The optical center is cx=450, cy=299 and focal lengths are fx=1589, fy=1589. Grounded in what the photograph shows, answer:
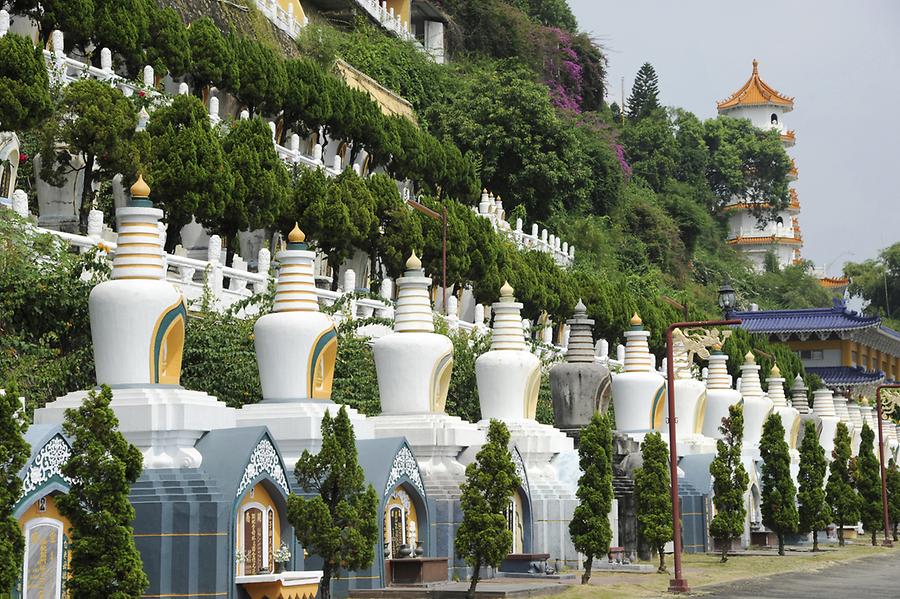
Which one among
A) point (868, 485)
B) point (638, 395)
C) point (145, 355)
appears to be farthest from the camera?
point (868, 485)

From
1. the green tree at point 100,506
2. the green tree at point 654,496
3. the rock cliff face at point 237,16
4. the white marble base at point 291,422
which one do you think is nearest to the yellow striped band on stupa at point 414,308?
the white marble base at point 291,422

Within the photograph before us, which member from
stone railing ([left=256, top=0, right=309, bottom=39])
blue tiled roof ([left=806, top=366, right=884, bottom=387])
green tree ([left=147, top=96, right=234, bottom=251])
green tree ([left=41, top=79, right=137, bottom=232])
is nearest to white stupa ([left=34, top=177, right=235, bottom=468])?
green tree ([left=41, top=79, right=137, bottom=232])

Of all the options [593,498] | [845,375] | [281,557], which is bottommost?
[281,557]

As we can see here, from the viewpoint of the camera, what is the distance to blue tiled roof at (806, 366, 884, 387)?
86.4m

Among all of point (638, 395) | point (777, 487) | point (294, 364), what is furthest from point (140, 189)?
point (777, 487)

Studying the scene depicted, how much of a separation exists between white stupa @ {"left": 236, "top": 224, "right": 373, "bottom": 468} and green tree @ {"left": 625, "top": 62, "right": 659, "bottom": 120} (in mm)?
84327

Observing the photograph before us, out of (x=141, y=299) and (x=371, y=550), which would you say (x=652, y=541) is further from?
(x=141, y=299)

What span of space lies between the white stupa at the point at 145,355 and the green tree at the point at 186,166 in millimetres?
12131

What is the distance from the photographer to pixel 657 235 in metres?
85.1

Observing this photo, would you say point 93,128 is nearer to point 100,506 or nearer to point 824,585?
point 100,506

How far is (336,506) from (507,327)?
41.4ft

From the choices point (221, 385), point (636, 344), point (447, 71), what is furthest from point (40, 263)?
point (447, 71)

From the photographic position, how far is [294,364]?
90.5 ft

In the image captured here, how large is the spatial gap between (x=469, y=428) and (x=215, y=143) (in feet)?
35.3
